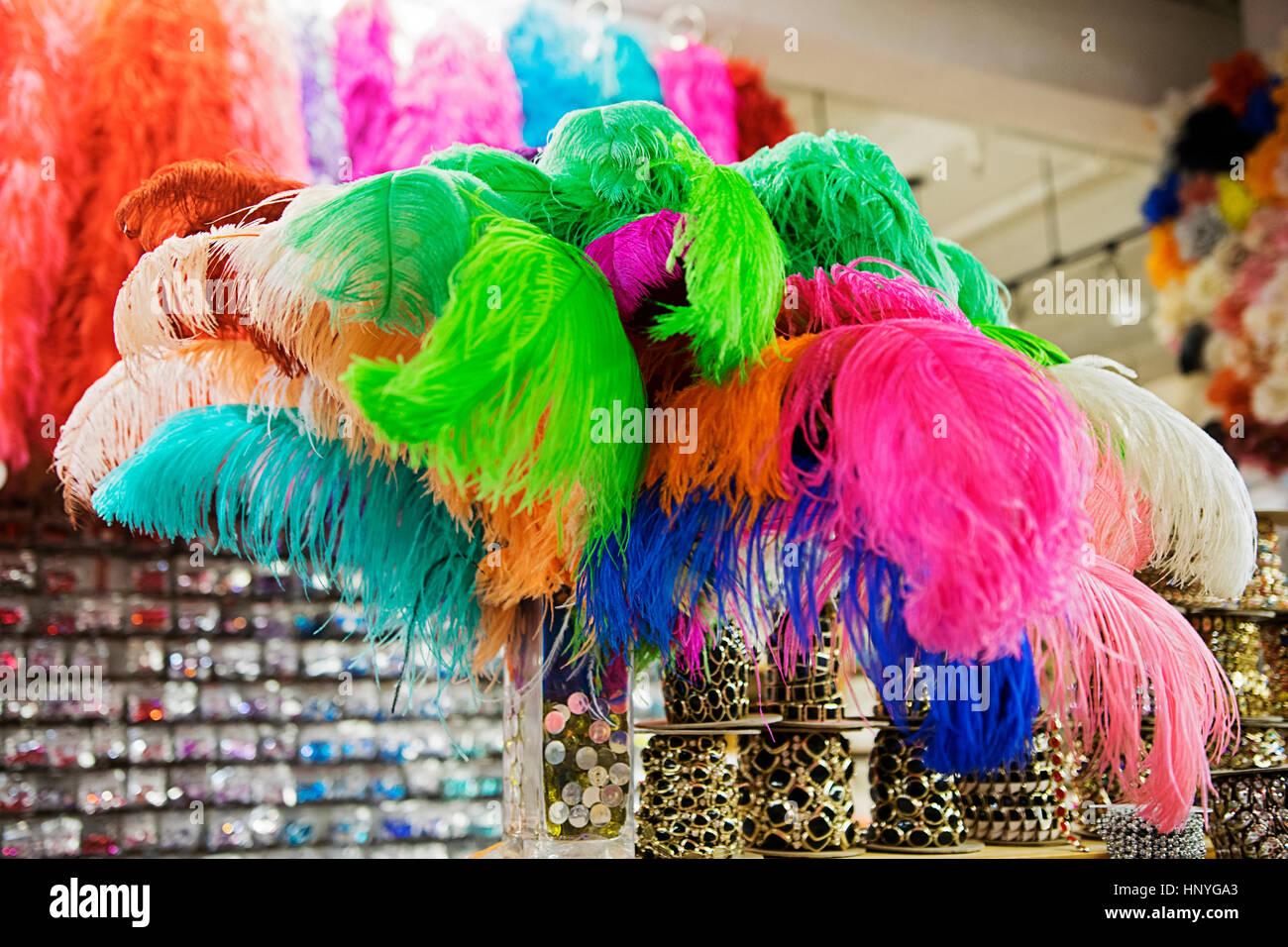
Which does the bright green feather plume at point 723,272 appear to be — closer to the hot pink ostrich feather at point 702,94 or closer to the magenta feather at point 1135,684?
the magenta feather at point 1135,684

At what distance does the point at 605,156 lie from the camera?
2.64 feet

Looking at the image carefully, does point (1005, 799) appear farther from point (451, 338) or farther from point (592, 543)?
point (451, 338)

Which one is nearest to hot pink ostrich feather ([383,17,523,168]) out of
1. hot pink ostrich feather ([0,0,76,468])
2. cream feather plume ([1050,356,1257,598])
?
hot pink ostrich feather ([0,0,76,468])

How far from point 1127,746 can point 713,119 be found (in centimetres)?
181

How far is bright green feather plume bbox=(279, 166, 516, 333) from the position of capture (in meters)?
0.62

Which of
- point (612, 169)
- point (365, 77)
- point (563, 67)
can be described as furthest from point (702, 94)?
point (612, 169)

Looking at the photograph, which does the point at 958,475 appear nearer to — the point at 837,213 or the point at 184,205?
the point at 837,213

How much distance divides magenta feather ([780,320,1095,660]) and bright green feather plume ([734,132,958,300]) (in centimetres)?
22

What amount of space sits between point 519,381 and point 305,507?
0.29m

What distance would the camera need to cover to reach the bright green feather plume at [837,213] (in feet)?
2.82

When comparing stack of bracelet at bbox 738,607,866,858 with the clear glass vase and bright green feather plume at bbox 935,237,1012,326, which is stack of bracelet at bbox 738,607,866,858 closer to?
the clear glass vase

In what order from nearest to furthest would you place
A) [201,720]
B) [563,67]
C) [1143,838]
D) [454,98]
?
[1143,838]
[454,98]
[563,67]
[201,720]

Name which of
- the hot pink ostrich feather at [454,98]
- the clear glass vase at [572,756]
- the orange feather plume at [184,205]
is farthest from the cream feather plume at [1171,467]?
the hot pink ostrich feather at [454,98]

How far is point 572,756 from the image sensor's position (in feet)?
2.84
